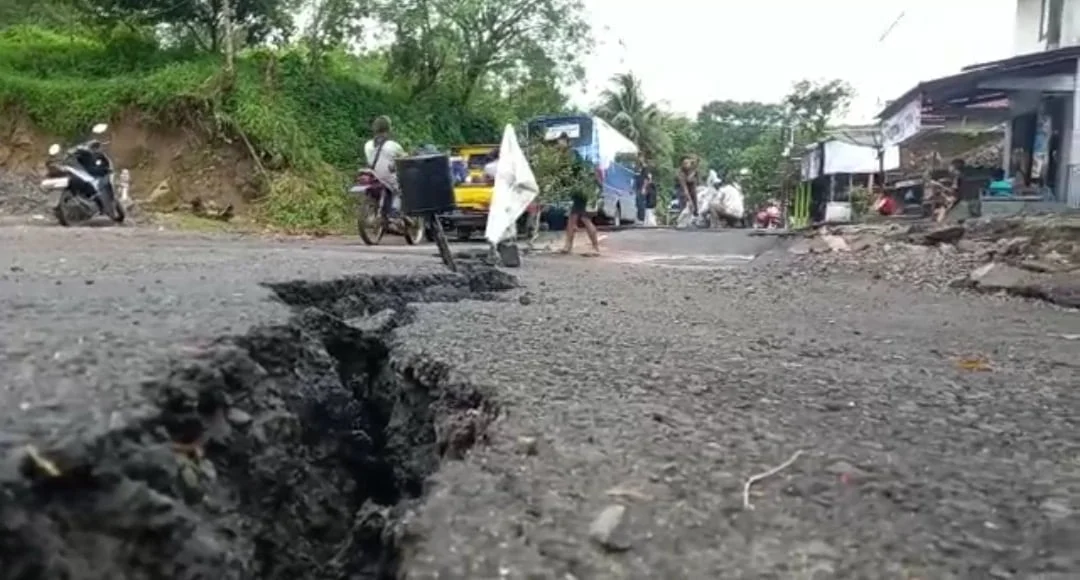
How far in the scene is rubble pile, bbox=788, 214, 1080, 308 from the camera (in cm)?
705

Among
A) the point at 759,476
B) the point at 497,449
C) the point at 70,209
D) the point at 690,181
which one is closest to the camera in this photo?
the point at 759,476

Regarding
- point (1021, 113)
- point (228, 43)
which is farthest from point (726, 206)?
point (228, 43)

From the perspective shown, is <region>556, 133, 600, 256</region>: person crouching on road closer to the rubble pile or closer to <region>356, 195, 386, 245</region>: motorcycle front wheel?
<region>356, 195, 386, 245</region>: motorcycle front wheel

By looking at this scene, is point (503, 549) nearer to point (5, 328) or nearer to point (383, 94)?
point (5, 328)

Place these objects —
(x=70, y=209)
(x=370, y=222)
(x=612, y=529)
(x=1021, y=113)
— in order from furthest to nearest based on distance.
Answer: (x=1021, y=113)
(x=70, y=209)
(x=370, y=222)
(x=612, y=529)

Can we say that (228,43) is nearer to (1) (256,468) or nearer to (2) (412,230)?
(2) (412,230)

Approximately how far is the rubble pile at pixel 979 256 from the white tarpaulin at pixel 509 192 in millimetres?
2846

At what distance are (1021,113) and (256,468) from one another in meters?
17.3

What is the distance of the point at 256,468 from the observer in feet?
6.40

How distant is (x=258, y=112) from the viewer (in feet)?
55.9

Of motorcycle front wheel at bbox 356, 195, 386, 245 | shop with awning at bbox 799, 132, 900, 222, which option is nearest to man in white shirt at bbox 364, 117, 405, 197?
motorcycle front wheel at bbox 356, 195, 386, 245

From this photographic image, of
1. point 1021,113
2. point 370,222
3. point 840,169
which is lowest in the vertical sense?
point 370,222

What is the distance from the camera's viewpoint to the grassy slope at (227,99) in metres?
17.0

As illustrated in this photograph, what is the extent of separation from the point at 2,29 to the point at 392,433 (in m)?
21.0
